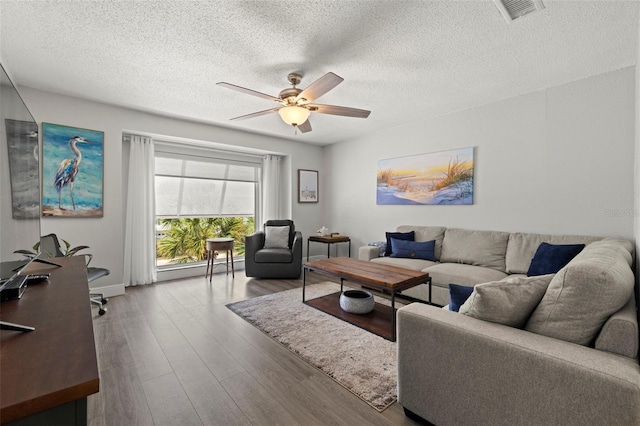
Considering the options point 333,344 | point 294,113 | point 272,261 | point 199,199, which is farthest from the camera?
point 199,199

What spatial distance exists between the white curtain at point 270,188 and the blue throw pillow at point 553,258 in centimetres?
421

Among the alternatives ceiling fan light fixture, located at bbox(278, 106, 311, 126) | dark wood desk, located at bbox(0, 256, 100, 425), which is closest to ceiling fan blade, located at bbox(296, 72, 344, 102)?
ceiling fan light fixture, located at bbox(278, 106, 311, 126)

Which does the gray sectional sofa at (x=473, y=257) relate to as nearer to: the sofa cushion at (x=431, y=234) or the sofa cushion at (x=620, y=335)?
the sofa cushion at (x=431, y=234)

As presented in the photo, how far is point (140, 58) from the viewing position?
254 centimetres

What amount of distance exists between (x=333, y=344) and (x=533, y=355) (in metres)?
1.56

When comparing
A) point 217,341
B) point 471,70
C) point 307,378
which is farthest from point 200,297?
point 471,70

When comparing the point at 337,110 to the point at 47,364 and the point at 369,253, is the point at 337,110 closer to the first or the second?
the point at 369,253

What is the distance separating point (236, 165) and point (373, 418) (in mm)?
4697

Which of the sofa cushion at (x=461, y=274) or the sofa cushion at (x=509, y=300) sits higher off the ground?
the sofa cushion at (x=509, y=300)

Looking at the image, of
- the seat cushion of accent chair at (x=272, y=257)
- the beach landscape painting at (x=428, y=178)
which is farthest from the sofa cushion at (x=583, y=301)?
the seat cushion of accent chair at (x=272, y=257)

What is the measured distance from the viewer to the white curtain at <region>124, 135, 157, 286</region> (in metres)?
4.11

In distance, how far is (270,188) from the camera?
18.5 feet

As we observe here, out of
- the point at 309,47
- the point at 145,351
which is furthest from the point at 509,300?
the point at 145,351

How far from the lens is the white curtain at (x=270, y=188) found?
562 cm
